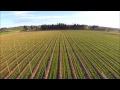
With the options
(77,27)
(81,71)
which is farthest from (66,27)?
(81,71)
